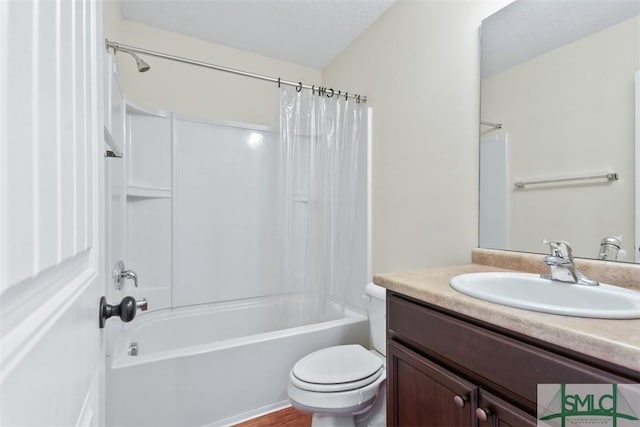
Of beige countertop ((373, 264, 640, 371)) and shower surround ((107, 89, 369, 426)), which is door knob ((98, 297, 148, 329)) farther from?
shower surround ((107, 89, 369, 426))

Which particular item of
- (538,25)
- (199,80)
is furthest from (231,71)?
(538,25)

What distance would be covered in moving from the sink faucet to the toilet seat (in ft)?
2.79

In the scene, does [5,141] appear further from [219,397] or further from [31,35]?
[219,397]

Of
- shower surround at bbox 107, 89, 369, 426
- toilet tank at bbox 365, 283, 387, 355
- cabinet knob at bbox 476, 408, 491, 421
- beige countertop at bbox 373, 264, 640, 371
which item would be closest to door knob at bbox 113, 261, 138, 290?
shower surround at bbox 107, 89, 369, 426

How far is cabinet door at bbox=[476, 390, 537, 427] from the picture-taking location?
0.66 meters

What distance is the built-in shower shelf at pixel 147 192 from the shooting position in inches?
77.9

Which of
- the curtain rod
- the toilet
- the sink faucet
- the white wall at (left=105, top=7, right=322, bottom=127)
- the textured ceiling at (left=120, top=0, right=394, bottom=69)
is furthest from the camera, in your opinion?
the white wall at (left=105, top=7, right=322, bottom=127)

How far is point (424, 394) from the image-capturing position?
0.92 metres

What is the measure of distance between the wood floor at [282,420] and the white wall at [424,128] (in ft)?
3.31

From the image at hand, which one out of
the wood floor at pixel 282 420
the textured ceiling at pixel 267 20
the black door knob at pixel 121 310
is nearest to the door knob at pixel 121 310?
the black door knob at pixel 121 310

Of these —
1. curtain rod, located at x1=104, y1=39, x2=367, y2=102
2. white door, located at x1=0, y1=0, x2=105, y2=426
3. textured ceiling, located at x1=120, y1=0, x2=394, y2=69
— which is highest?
textured ceiling, located at x1=120, y1=0, x2=394, y2=69

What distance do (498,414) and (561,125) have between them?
105 cm

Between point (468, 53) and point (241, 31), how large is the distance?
5.46 feet

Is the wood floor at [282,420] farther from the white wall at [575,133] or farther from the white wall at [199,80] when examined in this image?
the white wall at [199,80]
